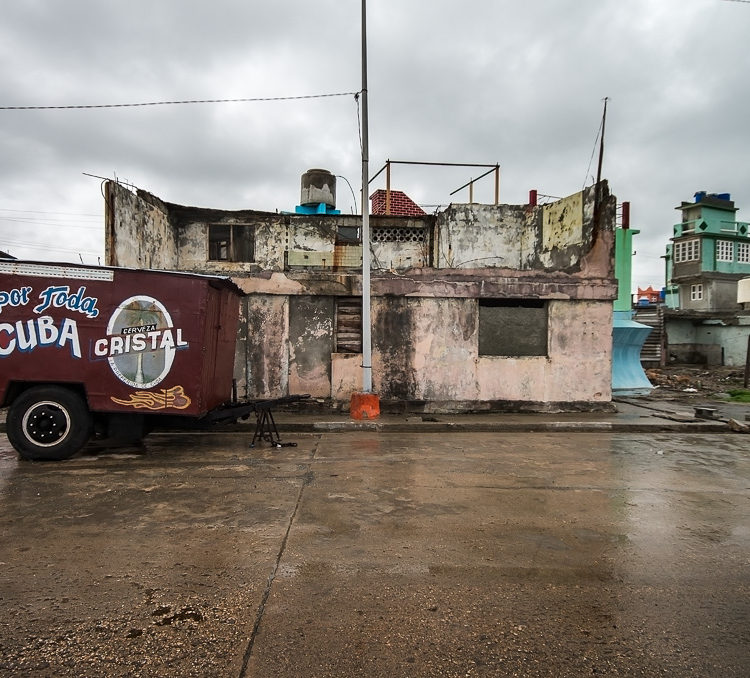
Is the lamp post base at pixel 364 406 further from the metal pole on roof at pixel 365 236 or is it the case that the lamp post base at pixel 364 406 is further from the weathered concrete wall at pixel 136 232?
the weathered concrete wall at pixel 136 232

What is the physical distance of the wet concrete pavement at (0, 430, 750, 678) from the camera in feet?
Result: 9.03

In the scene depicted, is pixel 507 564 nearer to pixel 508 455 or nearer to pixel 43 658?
pixel 43 658

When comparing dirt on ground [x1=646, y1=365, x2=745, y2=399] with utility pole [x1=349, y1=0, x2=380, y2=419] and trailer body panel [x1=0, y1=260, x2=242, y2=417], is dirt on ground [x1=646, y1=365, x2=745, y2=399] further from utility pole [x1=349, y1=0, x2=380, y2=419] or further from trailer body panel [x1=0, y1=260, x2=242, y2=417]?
trailer body panel [x1=0, y1=260, x2=242, y2=417]

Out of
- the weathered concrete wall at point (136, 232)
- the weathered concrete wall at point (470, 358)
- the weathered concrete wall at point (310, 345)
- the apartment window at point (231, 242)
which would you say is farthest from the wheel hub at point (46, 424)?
the apartment window at point (231, 242)

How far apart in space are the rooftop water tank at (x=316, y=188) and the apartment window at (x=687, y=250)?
132 feet

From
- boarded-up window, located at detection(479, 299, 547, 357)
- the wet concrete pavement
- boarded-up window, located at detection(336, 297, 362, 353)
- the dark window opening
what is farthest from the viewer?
the dark window opening

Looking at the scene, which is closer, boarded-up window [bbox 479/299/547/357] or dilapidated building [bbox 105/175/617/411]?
dilapidated building [bbox 105/175/617/411]

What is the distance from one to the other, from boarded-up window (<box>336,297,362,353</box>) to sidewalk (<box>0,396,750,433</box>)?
5.42 feet

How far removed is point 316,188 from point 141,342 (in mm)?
10791

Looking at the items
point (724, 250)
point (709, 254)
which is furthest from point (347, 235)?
point (724, 250)

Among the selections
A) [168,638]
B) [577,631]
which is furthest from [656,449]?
[168,638]

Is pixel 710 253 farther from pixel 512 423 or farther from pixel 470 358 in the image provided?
pixel 512 423

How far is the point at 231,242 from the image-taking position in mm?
14117

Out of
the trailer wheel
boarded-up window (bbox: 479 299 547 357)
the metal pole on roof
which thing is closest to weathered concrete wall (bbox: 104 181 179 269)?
Answer: the trailer wheel
